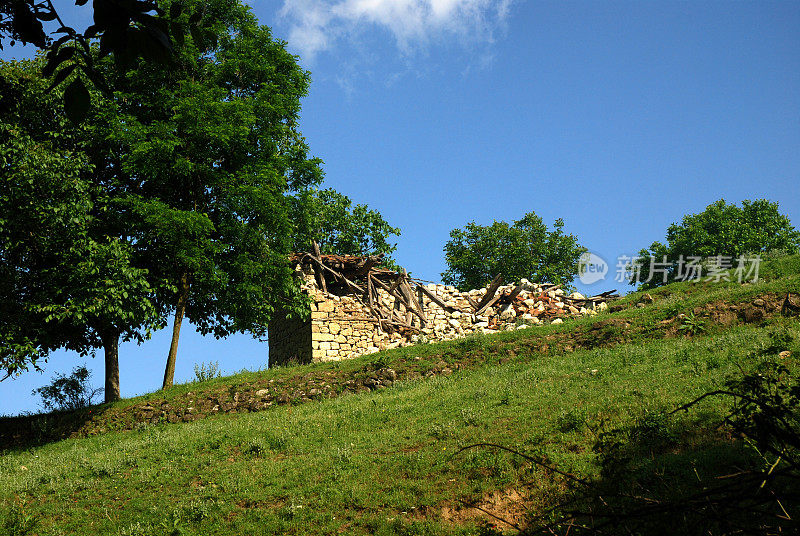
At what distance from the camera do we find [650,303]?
78.4ft

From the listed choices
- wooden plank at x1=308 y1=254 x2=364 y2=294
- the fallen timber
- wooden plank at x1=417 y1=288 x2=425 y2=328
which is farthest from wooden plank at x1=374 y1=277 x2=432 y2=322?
wooden plank at x1=308 y1=254 x2=364 y2=294

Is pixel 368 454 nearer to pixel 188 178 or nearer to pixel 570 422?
Answer: pixel 570 422

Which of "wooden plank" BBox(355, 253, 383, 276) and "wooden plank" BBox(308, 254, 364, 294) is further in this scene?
"wooden plank" BBox(355, 253, 383, 276)

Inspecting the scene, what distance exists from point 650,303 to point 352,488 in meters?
18.5

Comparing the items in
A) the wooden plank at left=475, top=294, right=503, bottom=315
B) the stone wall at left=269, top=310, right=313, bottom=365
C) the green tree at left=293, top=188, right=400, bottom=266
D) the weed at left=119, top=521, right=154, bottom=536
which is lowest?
the weed at left=119, top=521, right=154, bottom=536

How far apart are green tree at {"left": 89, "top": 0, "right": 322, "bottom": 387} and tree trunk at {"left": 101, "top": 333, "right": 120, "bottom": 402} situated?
2264mm

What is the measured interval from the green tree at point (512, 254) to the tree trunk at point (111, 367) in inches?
1203

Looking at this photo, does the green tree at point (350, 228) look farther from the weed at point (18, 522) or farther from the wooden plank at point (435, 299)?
the weed at point (18, 522)

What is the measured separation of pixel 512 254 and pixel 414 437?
3817 cm

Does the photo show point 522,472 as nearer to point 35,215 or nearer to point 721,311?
point 721,311

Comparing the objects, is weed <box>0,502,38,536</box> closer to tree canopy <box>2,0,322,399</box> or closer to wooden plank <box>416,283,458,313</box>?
tree canopy <box>2,0,322,399</box>

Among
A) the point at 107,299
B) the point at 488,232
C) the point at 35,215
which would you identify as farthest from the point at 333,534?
the point at 488,232

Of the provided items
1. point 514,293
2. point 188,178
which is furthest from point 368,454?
point 514,293

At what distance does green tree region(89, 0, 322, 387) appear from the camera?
19922 mm
